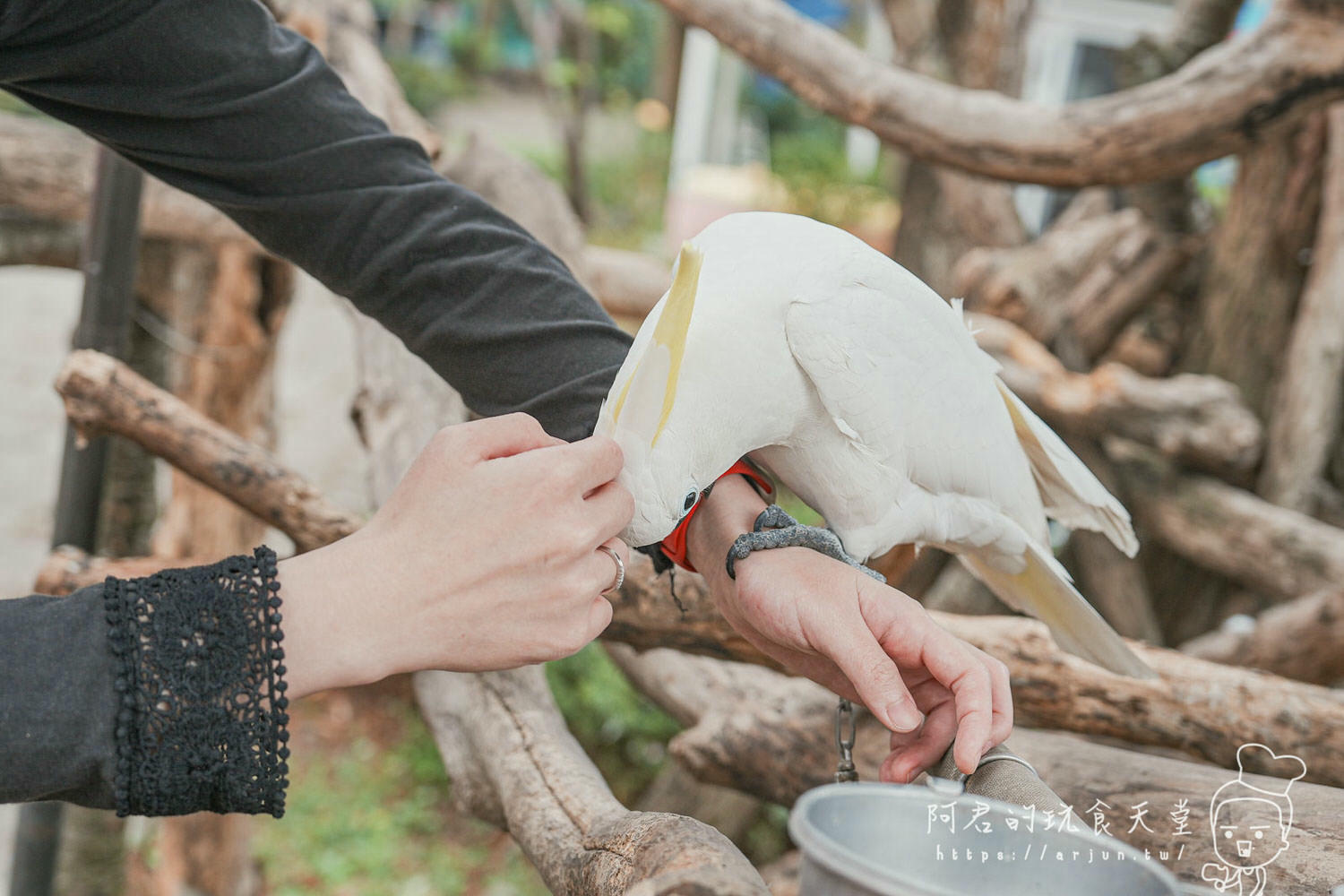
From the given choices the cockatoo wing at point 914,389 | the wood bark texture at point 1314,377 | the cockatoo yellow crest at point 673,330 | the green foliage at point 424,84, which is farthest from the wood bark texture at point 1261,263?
the green foliage at point 424,84

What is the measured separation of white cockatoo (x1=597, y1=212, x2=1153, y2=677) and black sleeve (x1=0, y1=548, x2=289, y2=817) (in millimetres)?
289

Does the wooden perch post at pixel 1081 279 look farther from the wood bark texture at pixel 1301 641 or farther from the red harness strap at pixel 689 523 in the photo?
the red harness strap at pixel 689 523

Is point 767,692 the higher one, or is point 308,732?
point 767,692

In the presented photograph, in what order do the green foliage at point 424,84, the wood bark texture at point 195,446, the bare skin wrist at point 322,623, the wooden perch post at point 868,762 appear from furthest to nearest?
1. the green foliage at point 424,84
2. the wood bark texture at point 195,446
3. the wooden perch post at point 868,762
4. the bare skin wrist at point 322,623

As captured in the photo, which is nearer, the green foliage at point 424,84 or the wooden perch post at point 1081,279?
the wooden perch post at point 1081,279

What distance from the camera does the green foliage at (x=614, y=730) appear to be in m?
3.22

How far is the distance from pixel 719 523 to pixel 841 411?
165 millimetres

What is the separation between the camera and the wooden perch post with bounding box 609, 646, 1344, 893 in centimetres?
89

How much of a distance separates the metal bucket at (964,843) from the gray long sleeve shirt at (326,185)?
50 centimetres

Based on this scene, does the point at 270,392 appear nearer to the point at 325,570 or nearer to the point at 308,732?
the point at 308,732

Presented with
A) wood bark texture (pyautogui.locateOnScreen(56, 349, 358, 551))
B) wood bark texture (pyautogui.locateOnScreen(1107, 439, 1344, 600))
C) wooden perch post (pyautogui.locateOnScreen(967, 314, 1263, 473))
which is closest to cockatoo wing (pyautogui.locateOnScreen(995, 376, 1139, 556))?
wood bark texture (pyautogui.locateOnScreen(56, 349, 358, 551))

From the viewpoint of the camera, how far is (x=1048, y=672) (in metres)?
1.23

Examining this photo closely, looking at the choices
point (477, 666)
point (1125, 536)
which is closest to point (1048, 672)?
point (1125, 536)

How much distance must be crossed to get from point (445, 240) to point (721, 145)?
22.4ft
